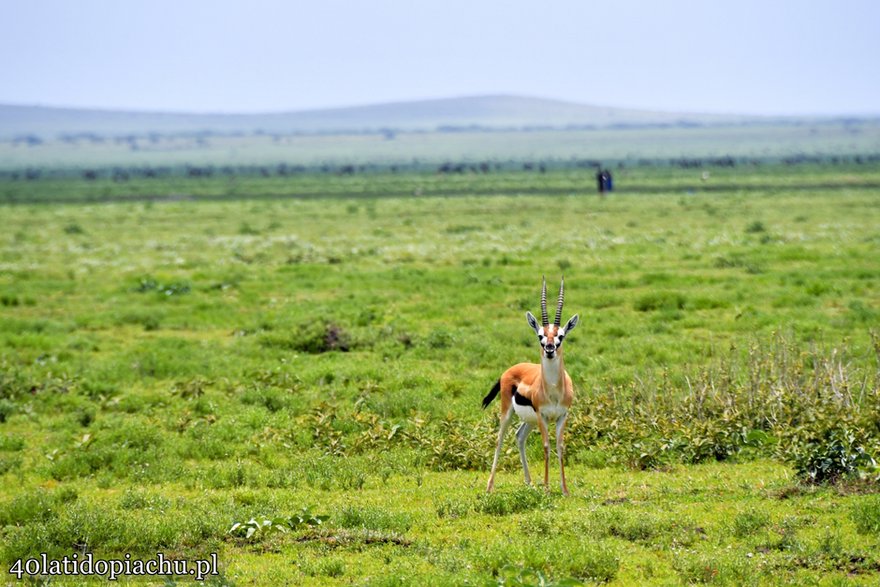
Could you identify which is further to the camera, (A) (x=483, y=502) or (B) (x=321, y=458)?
(B) (x=321, y=458)

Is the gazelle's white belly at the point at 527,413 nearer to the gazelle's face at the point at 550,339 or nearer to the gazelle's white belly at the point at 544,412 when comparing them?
the gazelle's white belly at the point at 544,412

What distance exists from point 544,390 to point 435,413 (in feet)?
15.2

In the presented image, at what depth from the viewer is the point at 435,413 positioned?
610 inches

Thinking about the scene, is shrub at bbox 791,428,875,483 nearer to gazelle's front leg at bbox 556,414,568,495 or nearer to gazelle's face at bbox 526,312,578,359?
gazelle's front leg at bbox 556,414,568,495

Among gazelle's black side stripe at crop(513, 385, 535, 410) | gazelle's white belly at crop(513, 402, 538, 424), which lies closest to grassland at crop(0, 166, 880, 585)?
gazelle's white belly at crop(513, 402, 538, 424)

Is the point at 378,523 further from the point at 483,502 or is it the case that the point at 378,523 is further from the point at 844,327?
the point at 844,327

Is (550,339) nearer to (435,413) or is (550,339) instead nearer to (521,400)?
(521,400)

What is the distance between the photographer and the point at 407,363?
18.7 meters

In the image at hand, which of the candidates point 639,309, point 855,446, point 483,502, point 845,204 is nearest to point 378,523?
point 483,502

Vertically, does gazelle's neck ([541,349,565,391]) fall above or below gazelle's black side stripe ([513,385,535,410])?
above

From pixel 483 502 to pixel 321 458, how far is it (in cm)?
334

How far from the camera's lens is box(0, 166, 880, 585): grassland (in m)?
9.83

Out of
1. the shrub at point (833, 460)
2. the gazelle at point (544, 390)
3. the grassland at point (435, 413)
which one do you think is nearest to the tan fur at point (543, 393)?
the gazelle at point (544, 390)

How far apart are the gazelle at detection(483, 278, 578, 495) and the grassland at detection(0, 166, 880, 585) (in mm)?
648
